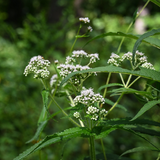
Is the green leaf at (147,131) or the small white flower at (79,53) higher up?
the small white flower at (79,53)

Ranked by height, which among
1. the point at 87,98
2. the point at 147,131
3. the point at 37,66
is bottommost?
the point at 147,131

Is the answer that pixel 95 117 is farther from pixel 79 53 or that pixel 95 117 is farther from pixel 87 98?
pixel 79 53

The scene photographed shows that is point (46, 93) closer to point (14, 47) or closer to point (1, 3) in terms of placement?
point (14, 47)

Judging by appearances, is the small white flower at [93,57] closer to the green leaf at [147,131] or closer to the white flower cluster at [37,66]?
the white flower cluster at [37,66]

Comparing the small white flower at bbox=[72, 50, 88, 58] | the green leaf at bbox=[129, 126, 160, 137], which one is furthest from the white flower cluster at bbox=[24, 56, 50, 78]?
the green leaf at bbox=[129, 126, 160, 137]

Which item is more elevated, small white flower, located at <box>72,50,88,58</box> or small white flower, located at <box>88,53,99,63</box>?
small white flower, located at <box>72,50,88,58</box>

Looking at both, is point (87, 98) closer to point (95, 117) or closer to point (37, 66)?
point (95, 117)

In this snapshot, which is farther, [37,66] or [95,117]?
[37,66]

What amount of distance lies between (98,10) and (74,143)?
2997mm

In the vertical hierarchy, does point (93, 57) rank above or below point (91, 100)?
above

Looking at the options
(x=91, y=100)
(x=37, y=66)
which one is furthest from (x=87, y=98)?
(x=37, y=66)

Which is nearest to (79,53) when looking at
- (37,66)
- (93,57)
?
(93,57)

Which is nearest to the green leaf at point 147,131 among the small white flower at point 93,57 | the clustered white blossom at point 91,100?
the clustered white blossom at point 91,100

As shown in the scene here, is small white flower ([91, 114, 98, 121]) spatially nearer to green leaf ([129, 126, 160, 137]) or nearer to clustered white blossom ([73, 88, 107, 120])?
clustered white blossom ([73, 88, 107, 120])
